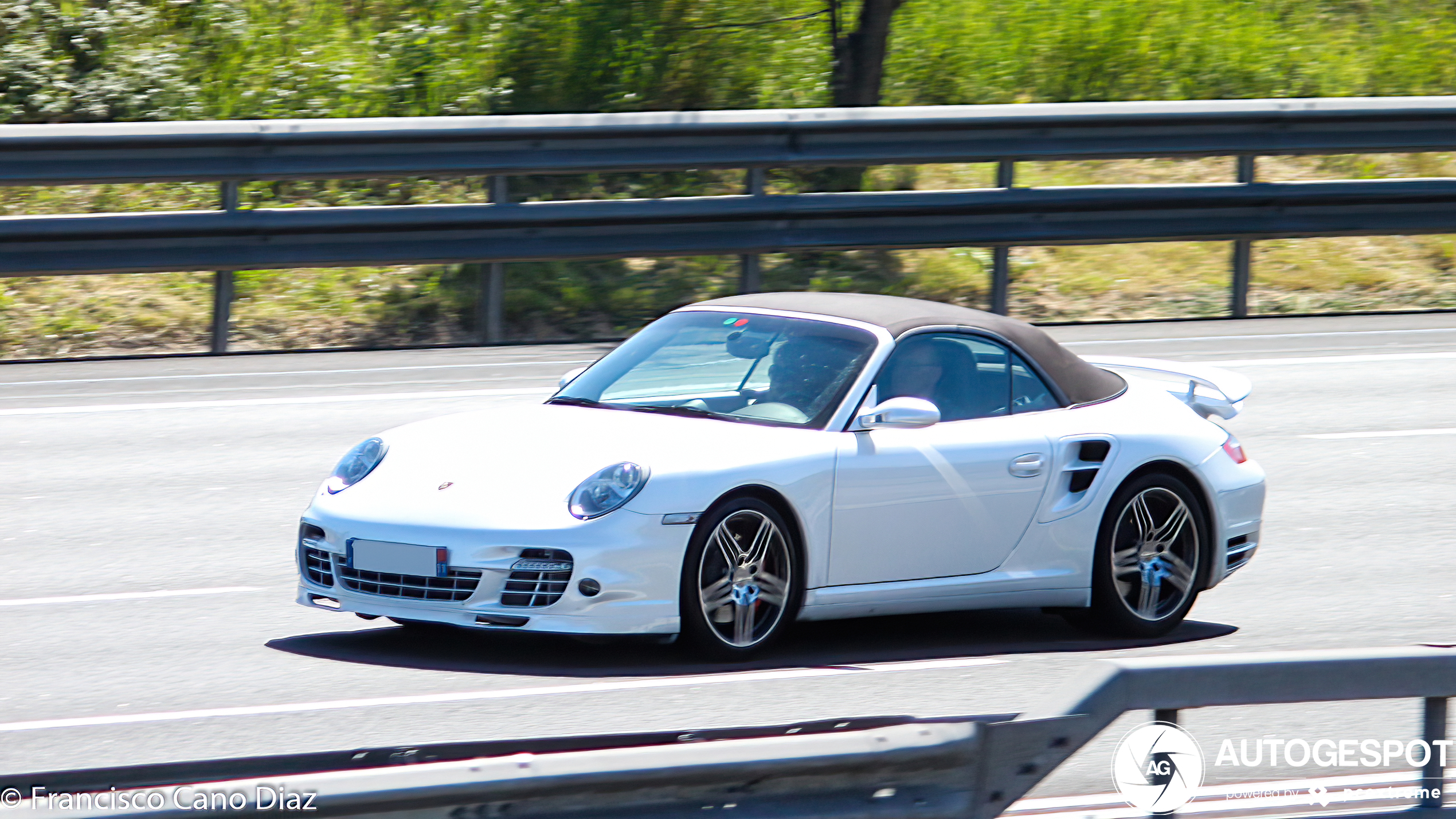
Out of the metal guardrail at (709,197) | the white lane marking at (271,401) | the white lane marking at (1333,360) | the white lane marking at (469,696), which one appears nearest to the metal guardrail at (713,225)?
the metal guardrail at (709,197)

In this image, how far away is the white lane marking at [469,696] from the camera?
20.0ft

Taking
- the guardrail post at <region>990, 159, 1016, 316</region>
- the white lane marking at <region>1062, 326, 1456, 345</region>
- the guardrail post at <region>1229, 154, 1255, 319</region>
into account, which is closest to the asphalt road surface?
the white lane marking at <region>1062, 326, 1456, 345</region>

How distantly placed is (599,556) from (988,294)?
30.3 feet

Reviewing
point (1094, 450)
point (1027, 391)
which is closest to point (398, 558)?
point (1027, 391)

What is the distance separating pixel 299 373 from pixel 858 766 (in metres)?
9.29

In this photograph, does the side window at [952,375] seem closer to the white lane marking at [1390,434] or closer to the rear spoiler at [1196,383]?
the rear spoiler at [1196,383]

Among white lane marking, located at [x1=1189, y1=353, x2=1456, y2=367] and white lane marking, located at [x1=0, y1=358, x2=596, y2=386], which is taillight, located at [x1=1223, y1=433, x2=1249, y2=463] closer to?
white lane marking, located at [x1=0, y1=358, x2=596, y2=386]

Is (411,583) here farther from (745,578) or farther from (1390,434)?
(1390,434)

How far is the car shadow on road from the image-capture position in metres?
6.82

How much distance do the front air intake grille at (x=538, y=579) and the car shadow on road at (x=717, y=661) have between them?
28cm

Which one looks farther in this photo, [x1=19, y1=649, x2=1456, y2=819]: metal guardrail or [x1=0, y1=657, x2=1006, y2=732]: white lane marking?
[x1=0, y1=657, x2=1006, y2=732]: white lane marking

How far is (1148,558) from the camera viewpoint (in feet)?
25.6

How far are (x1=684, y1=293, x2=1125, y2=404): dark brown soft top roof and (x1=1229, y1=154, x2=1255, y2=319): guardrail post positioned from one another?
7574 mm

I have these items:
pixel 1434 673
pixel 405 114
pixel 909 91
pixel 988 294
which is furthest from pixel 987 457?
pixel 909 91
